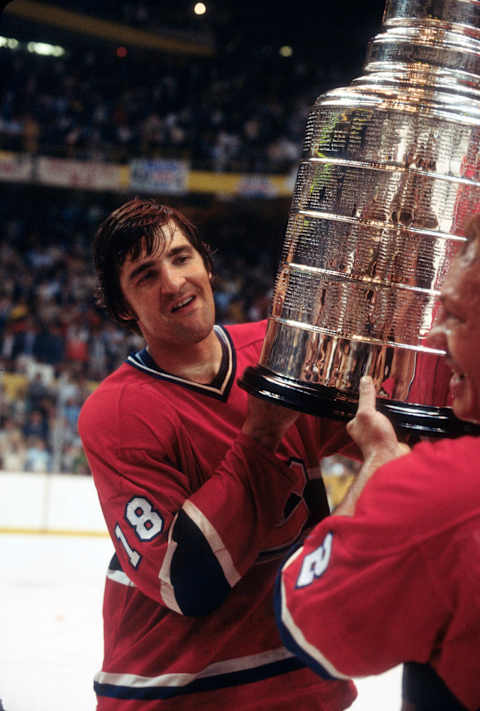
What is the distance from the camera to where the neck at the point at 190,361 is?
1664mm

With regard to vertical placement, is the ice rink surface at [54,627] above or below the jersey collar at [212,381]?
below

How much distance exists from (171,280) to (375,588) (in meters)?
0.80

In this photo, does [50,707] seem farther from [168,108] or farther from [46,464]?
[168,108]

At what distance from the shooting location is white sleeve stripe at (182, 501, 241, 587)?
4.47ft

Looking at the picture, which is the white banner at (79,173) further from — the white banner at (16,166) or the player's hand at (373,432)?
the player's hand at (373,432)

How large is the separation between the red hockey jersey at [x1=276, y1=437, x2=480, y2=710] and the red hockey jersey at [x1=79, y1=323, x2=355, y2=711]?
1.20ft

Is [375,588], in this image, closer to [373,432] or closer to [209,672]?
[373,432]

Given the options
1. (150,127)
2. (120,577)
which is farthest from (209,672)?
(150,127)

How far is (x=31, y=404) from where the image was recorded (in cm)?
677

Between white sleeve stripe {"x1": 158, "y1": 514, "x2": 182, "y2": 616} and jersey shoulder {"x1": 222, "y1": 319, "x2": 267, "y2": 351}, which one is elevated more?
jersey shoulder {"x1": 222, "y1": 319, "x2": 267, "y2": 351}

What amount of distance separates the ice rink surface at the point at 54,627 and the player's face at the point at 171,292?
2.36 meters

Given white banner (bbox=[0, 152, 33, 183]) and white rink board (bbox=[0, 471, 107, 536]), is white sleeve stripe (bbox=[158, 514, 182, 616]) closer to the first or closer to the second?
Answer: white rink board (bbox=[0, 471, 107, 536])

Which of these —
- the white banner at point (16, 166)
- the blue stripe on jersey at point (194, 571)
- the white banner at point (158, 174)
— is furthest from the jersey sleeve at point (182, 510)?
the white banner at point (16, 166)

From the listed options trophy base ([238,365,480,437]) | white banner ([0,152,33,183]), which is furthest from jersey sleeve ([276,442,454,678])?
white banner ([0,152,33,183])
